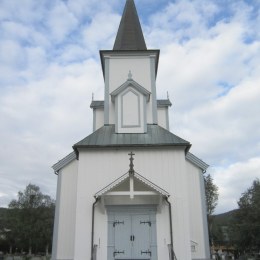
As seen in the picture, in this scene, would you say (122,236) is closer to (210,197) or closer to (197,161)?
(197,161)

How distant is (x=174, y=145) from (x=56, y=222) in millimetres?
6207

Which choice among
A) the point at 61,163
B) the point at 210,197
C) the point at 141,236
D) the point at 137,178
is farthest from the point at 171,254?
the point at 210,197

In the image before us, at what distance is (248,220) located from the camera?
136 feet

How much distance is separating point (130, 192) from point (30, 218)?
1995 inches

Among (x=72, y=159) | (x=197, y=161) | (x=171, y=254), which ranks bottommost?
(x=171, y=254)

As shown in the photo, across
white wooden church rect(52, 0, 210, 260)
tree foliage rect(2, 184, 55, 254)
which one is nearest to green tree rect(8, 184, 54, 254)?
tree foliage rect(2, 184, 55, 254)

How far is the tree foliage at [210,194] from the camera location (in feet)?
131

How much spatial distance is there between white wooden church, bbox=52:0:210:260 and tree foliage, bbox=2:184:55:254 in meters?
45.6

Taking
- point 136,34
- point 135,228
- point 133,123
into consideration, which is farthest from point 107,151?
point 136,34

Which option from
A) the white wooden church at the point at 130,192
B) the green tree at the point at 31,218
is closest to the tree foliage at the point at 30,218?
the green tree at the point at 31,218

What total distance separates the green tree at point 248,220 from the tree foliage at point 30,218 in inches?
1212

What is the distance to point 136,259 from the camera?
13195 millimetres

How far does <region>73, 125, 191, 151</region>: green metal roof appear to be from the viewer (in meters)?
14.5

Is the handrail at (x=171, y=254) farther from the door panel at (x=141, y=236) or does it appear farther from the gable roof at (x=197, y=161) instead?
the gable roof at (x=197, y=161)
